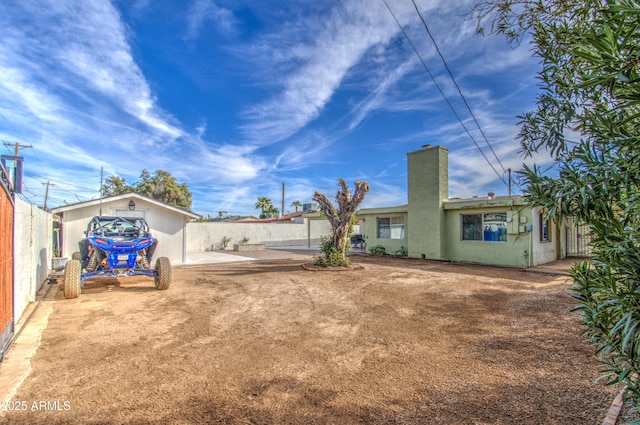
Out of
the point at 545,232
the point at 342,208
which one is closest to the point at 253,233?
the point at 342,208

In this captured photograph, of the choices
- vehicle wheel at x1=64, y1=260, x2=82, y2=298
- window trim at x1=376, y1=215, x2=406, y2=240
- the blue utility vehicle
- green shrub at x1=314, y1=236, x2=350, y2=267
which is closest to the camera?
vehicle wheel at x1=64, y1=260, x2=82, y2=298

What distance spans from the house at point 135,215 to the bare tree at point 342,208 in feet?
20.3

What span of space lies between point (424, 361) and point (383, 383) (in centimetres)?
80

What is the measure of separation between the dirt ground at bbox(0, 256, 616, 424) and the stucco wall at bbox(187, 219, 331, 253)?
43.0 feet

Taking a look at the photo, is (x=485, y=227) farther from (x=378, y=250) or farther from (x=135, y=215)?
(x=135, y=215)

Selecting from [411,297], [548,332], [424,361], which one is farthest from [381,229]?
[424,361]

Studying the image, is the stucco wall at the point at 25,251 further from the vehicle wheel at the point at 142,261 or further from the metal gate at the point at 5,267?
the vehicle wheel at the point at 142,261

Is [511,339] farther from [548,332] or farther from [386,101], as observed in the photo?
[386,101]

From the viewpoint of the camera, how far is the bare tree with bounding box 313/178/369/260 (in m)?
11.9

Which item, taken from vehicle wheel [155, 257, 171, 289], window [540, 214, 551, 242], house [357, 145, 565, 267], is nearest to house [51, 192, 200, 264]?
vehicle wheel [155, 257, 171, 289]

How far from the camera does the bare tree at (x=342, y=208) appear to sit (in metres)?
11.9

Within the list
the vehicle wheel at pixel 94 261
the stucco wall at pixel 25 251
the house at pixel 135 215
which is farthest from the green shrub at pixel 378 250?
the stucco wall at pixel 25 251

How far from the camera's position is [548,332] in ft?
15.7

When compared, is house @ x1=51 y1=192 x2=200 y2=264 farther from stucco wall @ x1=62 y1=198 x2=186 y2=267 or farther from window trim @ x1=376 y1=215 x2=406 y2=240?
window trim @ x1=376 y1=215 x2=406 y2=240
